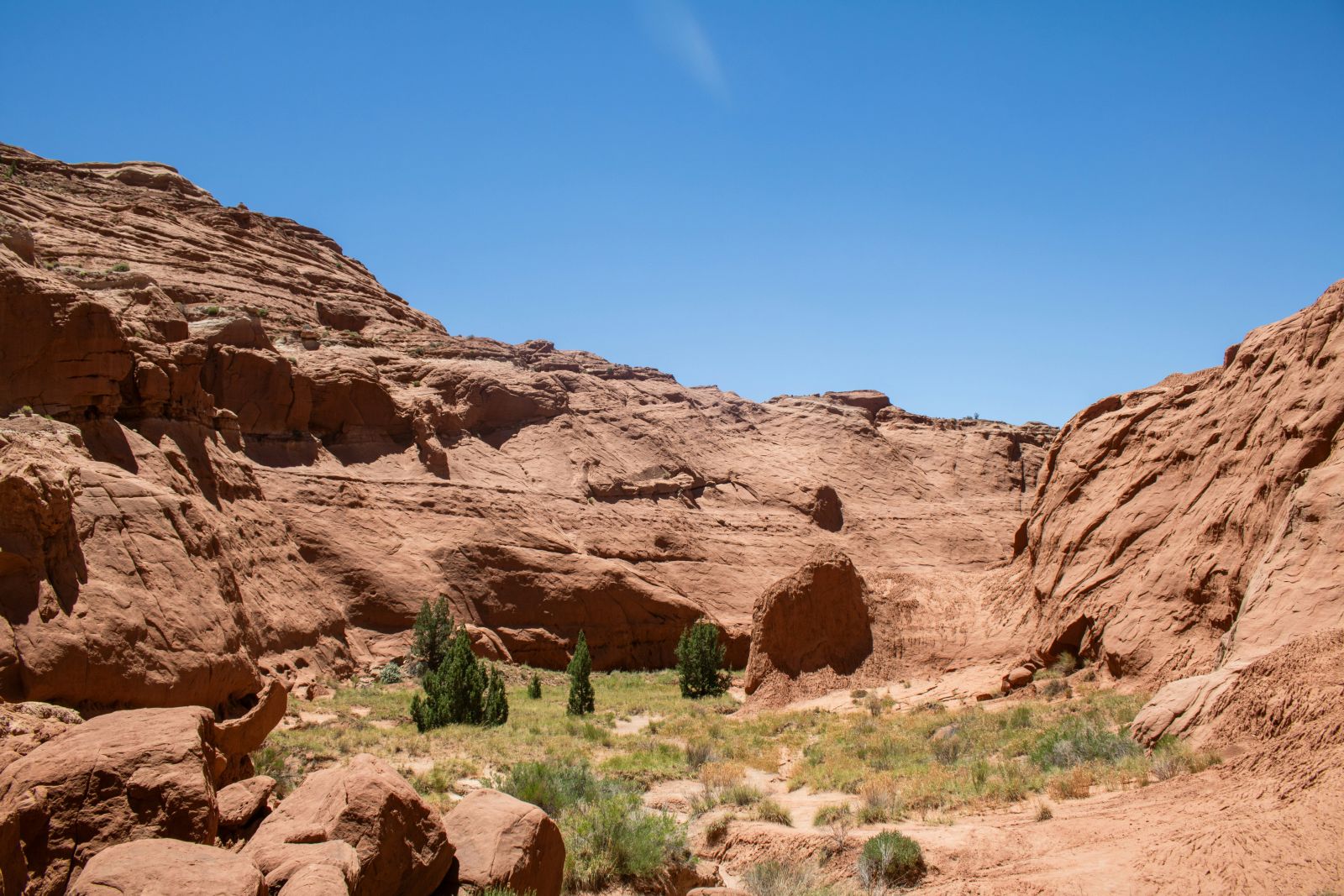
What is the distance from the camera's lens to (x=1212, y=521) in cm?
1560

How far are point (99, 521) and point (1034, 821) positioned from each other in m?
11.2

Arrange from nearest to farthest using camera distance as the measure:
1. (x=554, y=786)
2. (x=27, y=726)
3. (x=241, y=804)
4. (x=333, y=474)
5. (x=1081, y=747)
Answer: (x=27, y=726), (x=241, y=804), (x=1081, y=747), (x=554, y=786), (x=333, y=474)

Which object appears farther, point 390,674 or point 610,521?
point 610,521

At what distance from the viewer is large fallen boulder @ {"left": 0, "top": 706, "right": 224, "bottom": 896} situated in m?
4.85

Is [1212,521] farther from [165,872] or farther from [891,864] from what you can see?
[165,872]

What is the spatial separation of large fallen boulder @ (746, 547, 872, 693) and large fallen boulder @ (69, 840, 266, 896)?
18569mm

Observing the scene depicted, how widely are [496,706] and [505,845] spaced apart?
43.0ft

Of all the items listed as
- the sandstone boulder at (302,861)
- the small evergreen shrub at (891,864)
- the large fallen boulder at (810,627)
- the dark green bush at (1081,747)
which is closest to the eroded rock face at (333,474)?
the large fallen boulder at (810,627)

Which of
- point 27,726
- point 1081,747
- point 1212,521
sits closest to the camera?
point 27,726

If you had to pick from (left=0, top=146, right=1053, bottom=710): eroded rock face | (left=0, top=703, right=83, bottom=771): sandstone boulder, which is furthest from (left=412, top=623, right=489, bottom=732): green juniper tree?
(left=0, top=703, right=83, bottom=771): sandstone boulder

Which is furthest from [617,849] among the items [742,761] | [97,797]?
[742,761]

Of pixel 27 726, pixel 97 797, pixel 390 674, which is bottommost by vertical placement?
pixel 390 674

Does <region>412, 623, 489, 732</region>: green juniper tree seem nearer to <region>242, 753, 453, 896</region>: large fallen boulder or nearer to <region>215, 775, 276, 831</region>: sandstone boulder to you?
<region>215, 775, 276, 831</region>: sandstone boulder

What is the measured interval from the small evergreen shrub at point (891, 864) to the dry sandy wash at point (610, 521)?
1.18 ft
